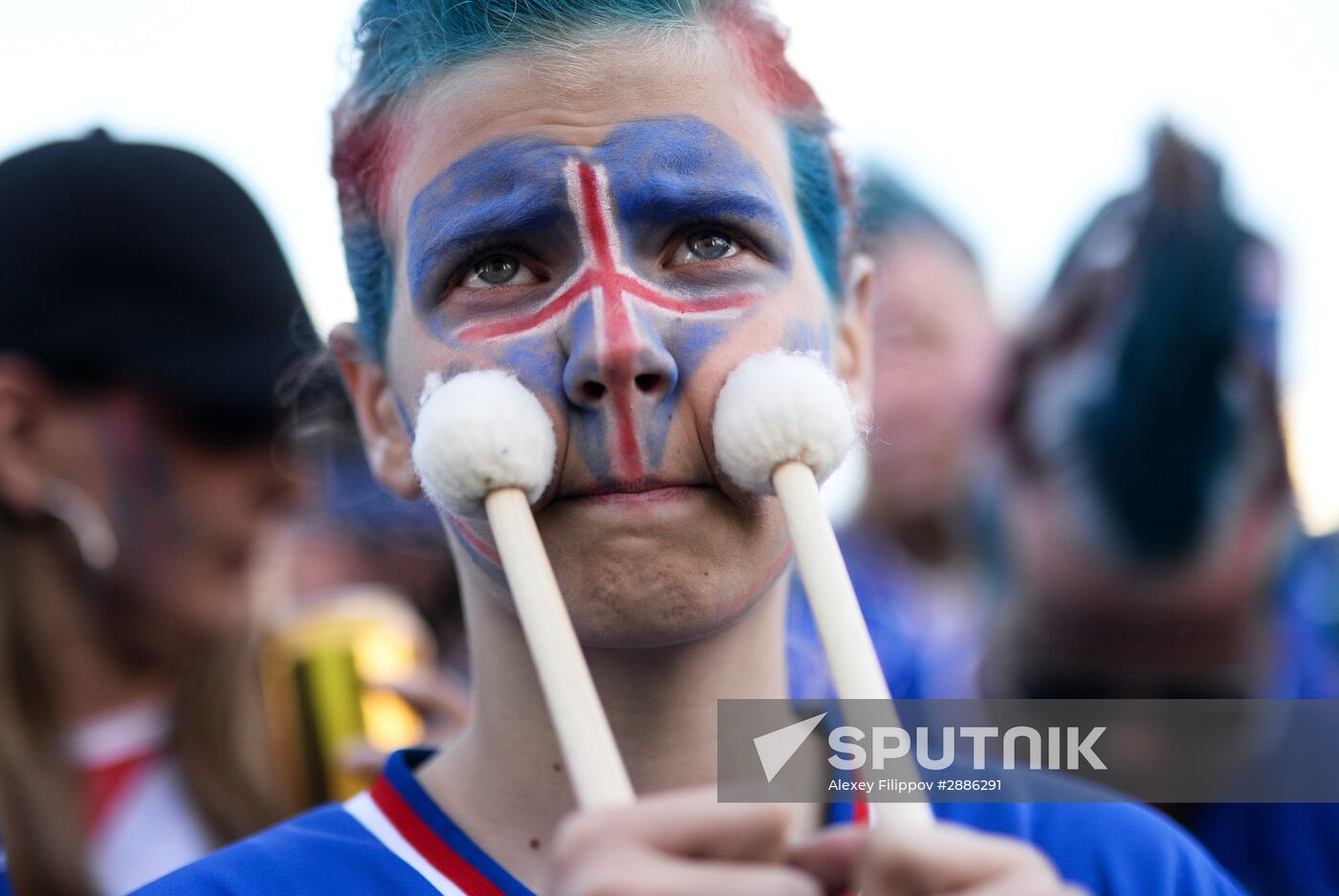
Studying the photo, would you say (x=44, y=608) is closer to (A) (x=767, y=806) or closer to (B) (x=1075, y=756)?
(B) (x=1075, y=756)

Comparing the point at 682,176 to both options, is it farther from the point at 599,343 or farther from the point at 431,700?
the point at 431,700

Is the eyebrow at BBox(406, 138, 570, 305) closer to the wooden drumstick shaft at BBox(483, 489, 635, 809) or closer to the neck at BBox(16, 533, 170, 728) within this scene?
the wooden drumstick shaft at BBox(483, 489, 635, 809)

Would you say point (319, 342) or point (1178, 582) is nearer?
point (319, 342)

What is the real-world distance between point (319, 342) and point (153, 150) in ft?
3.51

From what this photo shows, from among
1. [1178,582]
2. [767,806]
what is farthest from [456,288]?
[1178,582]

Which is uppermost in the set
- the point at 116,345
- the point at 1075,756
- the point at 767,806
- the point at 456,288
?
the point at 116,345

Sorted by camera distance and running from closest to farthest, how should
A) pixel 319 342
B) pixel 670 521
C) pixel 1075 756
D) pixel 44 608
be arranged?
pixel 670 521
pixel 1075 756
pixel 319 342
pixel 44 608

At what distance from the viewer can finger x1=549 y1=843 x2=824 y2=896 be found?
1215 mm

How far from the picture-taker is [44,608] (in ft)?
11.3

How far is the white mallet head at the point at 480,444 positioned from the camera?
1.67 meters

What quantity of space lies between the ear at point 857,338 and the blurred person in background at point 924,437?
1914 millimetres

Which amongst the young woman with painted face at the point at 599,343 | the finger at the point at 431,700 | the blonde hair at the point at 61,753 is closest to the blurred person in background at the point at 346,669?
the finger at the point at 431,700

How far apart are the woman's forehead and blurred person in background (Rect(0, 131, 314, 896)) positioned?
140 cm

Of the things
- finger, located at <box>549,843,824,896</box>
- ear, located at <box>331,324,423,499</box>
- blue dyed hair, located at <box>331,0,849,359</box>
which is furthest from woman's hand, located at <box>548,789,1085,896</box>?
blue dyed hair, located at <box>331,0,849,359</box>
